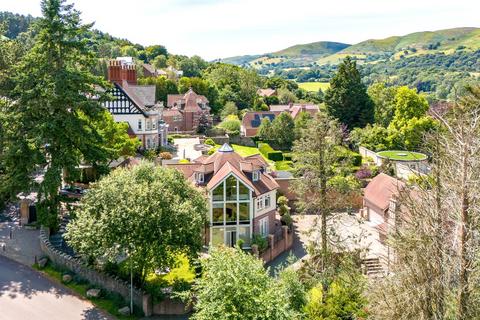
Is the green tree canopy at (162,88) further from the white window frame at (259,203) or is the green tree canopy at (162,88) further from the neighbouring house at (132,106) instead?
the white window frame at (259,203)

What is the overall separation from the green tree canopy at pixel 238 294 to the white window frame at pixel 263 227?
17.7m

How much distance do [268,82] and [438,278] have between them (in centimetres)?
12593

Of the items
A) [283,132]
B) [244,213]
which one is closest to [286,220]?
[244,213]

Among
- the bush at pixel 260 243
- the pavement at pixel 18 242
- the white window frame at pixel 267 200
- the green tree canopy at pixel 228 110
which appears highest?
Result: the green tree canopy at pixel 228 110

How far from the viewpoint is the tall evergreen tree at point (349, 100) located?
7331 cm

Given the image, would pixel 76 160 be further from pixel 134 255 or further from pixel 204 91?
pixel 204 91

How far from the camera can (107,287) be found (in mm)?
28156

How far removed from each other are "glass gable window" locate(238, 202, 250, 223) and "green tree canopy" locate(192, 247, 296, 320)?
1609 cm

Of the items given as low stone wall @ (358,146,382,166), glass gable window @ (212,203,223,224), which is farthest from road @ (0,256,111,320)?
low stone wall @ (358,146,382,166)

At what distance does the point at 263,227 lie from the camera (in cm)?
3838

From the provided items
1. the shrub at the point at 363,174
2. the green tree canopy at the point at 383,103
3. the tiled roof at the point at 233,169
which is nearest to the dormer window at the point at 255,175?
the tiled roof at the point at 233,169

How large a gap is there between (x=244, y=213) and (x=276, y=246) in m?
3.65

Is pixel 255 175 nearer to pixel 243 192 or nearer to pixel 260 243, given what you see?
pixel 243 192

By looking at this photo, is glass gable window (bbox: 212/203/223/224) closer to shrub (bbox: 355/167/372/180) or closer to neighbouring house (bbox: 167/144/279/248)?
neighbouring house (bbox: 167/144/279/248)
